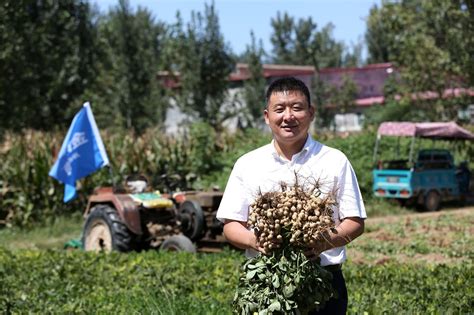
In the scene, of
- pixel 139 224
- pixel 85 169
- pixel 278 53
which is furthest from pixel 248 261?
pixel 278 53

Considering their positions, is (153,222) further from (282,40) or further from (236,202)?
(282,40)

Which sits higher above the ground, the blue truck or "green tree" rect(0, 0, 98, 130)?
"green tree" rect(0, 0, 98, 130)

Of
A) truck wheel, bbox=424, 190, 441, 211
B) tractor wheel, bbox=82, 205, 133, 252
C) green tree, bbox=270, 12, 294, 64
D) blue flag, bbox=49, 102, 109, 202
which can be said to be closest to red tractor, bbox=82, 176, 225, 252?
tractor wheel, bbox=82, 205, 133, 252

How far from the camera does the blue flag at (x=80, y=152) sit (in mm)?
12500

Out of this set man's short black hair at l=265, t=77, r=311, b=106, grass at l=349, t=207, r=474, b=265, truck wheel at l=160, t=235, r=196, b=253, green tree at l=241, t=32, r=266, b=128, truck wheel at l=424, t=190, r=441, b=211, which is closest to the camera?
man's short black hair at l=265, t=77, r=311, b=106

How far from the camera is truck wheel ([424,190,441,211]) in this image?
18344mm

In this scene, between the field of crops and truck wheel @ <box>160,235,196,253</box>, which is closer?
the field of crops

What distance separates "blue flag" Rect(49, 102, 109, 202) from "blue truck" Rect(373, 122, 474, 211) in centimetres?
823

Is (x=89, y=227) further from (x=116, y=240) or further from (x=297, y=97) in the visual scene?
(x=297, y=97)

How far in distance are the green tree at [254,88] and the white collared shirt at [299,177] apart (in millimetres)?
30776

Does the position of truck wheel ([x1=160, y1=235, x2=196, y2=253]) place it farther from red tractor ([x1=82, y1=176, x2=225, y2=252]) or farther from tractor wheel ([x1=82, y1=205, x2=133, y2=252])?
tractor wheel ([x1=82, y1=205, x2=133, y2=252])

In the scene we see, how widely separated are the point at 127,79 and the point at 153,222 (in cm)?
2151

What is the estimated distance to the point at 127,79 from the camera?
31.9 meters

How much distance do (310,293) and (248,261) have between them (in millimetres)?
308
